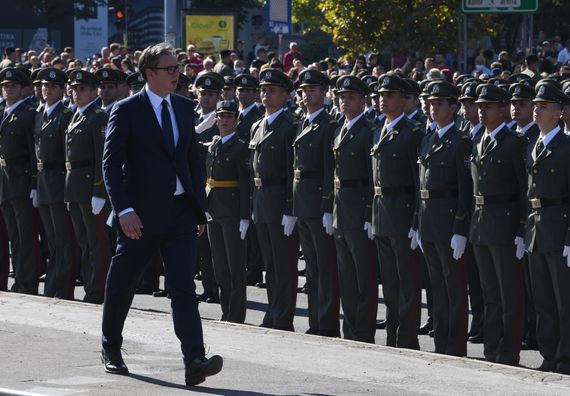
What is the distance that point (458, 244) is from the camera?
34.2 feet

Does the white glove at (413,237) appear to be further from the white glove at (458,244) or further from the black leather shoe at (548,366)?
the black leather shoe at (548,366)

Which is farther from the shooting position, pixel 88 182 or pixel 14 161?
pixel 14 161

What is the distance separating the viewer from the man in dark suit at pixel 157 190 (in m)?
8.34

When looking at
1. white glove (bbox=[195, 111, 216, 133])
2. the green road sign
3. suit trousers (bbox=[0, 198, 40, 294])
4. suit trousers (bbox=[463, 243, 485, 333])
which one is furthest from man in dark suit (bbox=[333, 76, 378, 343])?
the green road sign

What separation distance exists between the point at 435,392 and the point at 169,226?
1.73 meters

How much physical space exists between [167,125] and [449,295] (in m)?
3.05

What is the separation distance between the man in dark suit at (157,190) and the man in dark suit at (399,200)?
8.39ft

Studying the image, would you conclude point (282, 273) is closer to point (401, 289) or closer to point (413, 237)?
point (401, 289)

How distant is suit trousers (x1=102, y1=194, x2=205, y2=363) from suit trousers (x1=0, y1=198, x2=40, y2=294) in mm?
5079

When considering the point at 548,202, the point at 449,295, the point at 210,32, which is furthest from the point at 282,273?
the point at 210,32

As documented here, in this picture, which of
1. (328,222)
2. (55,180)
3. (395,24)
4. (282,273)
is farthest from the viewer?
(395,24)

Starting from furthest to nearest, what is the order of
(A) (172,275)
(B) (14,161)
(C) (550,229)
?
(B) (14,161)
(C) (550,229)
(A) (172,275)

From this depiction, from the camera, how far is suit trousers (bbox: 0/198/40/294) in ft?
44.3

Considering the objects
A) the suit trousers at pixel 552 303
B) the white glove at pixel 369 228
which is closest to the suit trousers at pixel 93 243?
the white glove at pixel 369 228
